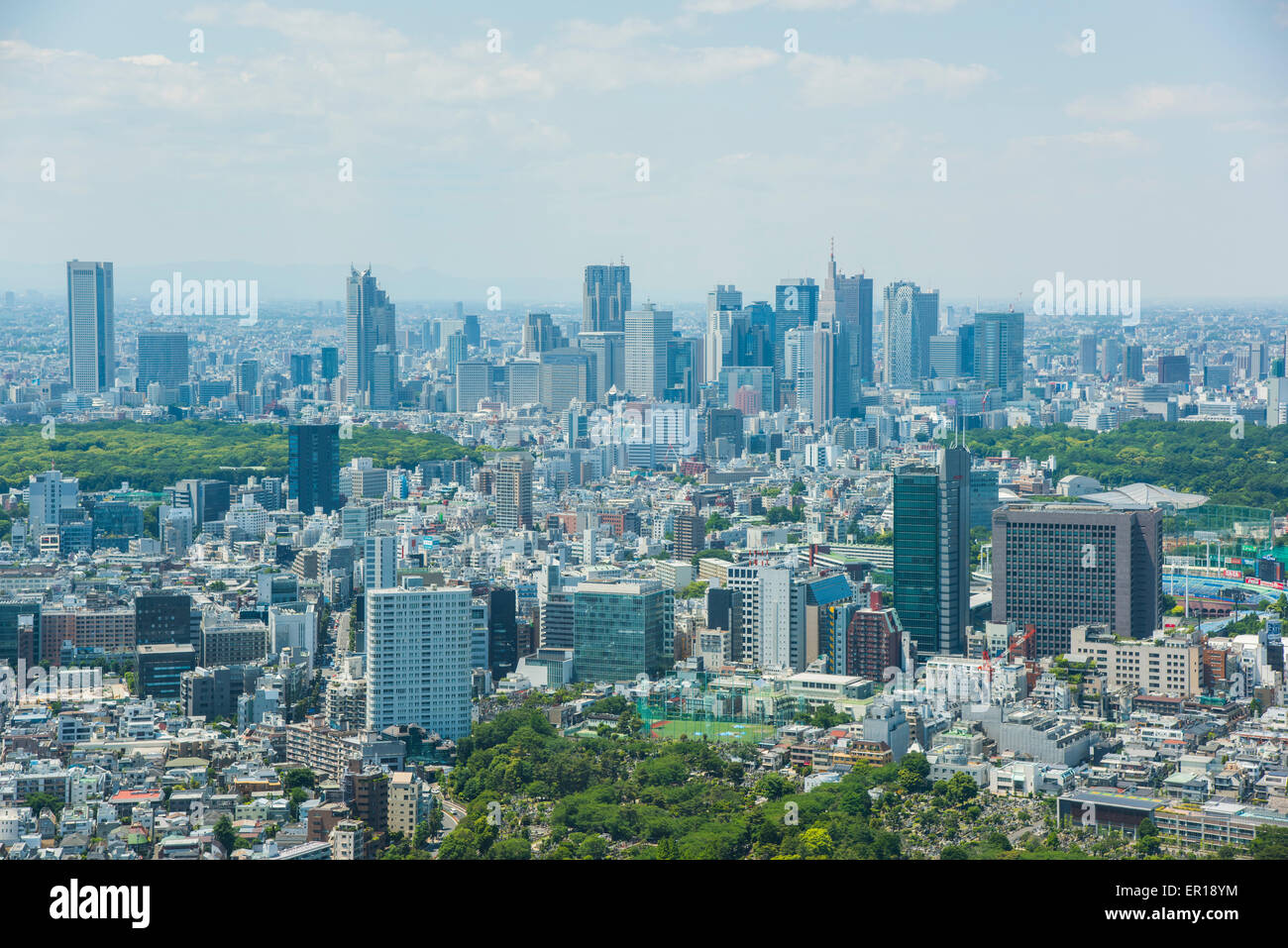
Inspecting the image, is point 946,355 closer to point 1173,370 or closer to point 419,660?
point 1173,370

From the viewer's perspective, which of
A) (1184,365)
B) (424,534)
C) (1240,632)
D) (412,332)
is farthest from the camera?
(412,332)

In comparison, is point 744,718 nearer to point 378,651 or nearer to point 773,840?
point 378,651

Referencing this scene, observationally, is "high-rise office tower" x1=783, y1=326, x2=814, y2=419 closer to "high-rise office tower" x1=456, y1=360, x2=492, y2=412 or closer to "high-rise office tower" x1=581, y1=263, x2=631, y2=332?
"high-rise office tower" x1=581, y1=263, x2=631, y2=332

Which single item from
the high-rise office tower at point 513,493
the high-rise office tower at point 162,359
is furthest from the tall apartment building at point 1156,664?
the high-rise office tower at point 162,359

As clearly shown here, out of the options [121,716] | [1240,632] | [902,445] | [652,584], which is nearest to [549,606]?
[652,584]

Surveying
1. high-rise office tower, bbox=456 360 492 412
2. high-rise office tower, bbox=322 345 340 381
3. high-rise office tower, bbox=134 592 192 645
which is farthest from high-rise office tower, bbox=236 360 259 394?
high-rise office tower, bbox=134 592 192 645

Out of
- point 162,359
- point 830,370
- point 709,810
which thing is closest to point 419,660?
point 709,810
